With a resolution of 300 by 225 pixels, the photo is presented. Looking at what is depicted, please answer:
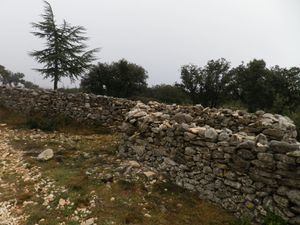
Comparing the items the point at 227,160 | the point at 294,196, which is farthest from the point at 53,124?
the point at 294,196

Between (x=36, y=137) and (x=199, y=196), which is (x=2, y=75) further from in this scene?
(x=199, y=196)

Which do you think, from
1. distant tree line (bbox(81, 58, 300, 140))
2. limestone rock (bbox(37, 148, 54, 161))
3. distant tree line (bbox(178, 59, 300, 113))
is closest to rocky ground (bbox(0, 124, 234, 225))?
limestone rock (bbox(37, 148, 54, 161))

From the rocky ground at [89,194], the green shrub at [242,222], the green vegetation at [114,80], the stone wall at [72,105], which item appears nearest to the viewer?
the green shrub at [242,222]

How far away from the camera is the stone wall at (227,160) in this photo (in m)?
6.11

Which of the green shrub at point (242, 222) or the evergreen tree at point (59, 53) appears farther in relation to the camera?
the evergreen tree at point (59, 53)

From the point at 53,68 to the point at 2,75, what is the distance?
138ft

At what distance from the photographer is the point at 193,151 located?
7.84 meters

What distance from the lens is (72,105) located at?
16188mm

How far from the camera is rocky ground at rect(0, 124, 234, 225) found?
6505 millimetres

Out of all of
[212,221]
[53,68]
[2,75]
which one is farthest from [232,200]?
[2,75]

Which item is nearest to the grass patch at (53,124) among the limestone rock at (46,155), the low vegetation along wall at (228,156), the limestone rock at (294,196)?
the limestone rock at (46,155)

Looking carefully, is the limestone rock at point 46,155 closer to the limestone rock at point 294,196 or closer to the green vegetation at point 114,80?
the limestone rock at point 294,196

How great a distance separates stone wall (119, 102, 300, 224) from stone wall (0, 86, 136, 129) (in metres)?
5.01

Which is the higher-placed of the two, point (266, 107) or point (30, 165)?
point (266, 107)
